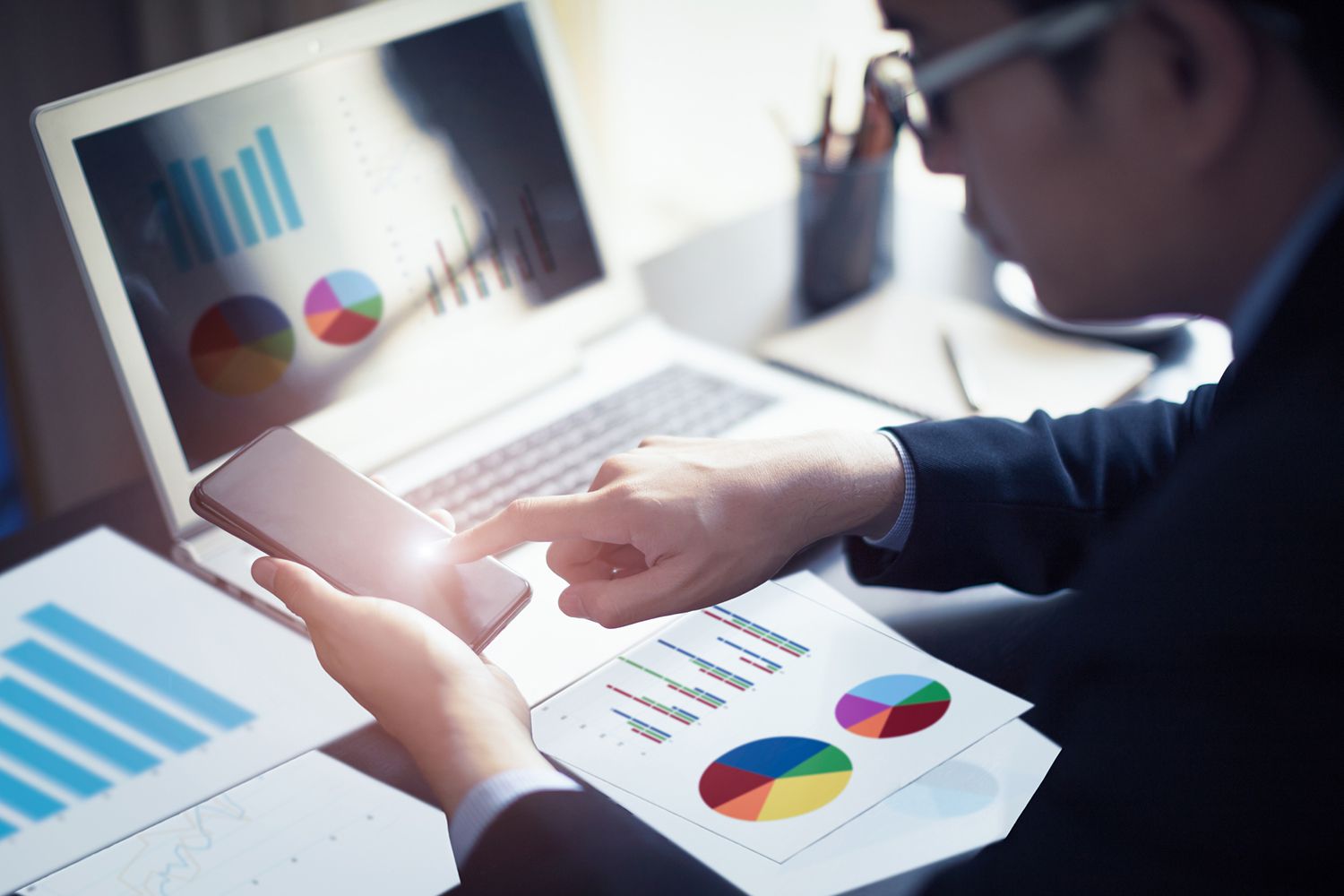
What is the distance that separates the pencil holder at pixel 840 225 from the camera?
1163mm

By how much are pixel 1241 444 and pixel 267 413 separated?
2.36 ft

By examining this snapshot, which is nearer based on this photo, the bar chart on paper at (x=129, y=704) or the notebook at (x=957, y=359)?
the bar chart on paper at (x=129, y=704)

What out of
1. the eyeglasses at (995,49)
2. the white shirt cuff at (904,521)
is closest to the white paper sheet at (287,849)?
the white shirt cuff at (904,521)

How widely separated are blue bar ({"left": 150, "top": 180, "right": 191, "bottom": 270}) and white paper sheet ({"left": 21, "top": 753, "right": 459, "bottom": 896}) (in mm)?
405

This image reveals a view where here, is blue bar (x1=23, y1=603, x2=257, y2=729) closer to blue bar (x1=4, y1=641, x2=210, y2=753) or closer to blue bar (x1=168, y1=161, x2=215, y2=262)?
blue bar (x1=4, y1=641, x2=210, y2=753)

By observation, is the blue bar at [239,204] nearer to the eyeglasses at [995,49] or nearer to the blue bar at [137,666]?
the blue bar at [137,666]

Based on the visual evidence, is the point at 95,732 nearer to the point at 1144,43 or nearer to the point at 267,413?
the point at 267,413

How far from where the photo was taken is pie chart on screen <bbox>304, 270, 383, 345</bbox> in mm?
909

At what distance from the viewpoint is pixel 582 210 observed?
3.50ft

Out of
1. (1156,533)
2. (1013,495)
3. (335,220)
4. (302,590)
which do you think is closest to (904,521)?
(1013,495)

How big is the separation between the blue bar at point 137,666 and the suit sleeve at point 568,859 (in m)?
0.24

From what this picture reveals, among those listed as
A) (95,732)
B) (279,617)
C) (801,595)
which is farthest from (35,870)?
(801,595)

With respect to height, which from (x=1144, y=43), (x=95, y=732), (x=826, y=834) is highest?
(x=1144, y=43)

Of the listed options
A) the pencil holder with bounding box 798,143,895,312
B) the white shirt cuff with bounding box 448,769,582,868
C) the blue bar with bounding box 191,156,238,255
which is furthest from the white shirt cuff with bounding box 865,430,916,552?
the blue bar with bounding box 191,156,238,255
